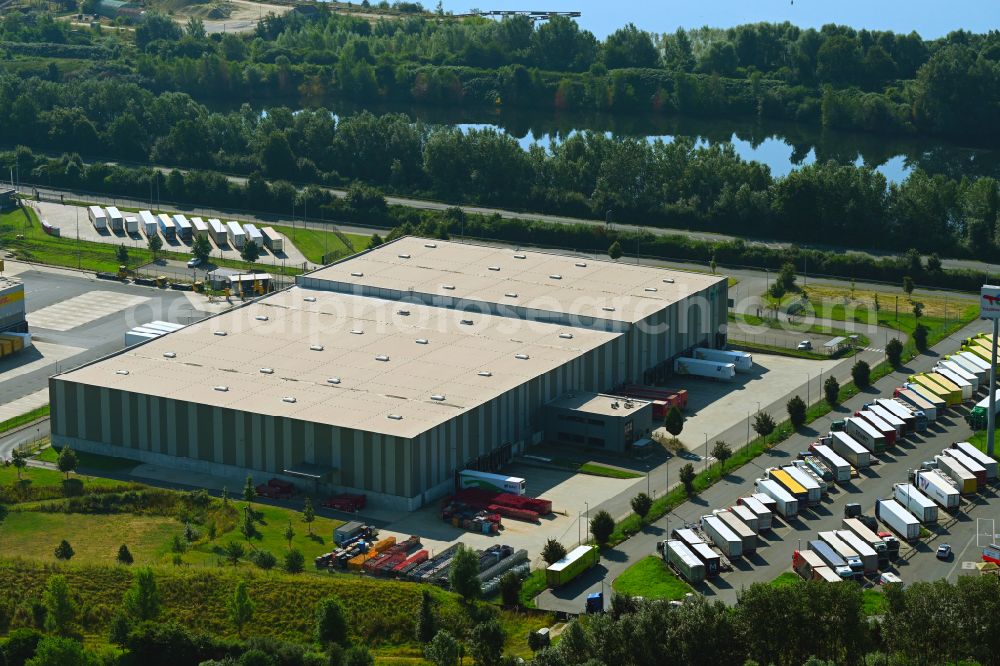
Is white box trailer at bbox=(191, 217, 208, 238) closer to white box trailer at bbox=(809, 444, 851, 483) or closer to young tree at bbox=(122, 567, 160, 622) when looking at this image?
white box trailer at bbox=(809, 444, 851, 483)

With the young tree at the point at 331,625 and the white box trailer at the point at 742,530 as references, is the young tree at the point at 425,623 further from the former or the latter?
the white box trailer at the point at 742,530

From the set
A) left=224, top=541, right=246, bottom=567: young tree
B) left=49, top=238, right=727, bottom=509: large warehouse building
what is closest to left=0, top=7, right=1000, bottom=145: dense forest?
left=49, top=238, right=727, bottom=509: large warehouse building

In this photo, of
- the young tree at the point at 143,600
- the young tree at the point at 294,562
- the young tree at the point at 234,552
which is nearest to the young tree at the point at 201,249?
the young tree at the point at 234,552

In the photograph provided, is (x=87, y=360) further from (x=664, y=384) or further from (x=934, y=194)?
(x=934, y=194)

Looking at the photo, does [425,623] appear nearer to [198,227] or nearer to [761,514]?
[761,514]

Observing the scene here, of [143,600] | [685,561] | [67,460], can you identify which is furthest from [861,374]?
[143,600]

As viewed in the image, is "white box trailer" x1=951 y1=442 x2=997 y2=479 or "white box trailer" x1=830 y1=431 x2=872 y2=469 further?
"white box trailer" x1=830 y1=431 x2=872 y2=469
